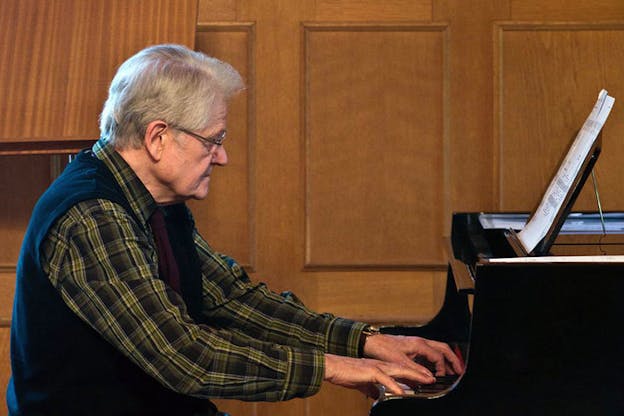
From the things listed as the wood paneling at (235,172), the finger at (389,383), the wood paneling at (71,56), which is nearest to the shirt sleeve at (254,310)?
the finger at (389,383)

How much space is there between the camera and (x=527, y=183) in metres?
3.28

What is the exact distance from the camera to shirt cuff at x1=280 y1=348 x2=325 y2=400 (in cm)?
180

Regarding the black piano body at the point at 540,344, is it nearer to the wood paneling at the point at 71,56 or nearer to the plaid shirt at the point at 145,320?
the plaid shirt at the point at 145,320

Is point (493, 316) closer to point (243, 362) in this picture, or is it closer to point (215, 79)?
point (243, 362)

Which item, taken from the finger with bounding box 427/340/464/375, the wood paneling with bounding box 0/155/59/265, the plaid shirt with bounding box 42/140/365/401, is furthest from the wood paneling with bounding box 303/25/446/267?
the plaid shirt with bounding box 42/140/365/401

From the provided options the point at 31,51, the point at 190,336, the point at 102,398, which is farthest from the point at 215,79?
the point at 31,51

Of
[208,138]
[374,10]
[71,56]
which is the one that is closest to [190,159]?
[208,138]

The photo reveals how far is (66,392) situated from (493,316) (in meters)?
0.83

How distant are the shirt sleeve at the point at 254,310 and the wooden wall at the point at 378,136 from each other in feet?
3.17

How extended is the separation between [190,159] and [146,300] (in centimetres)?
36

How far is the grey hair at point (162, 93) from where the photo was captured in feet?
6.45

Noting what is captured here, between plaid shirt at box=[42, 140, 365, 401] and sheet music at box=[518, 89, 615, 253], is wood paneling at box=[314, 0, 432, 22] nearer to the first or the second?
sheet music at box=[518, 89, 615, 253]

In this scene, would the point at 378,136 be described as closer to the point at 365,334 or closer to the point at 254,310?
the point at 254,310

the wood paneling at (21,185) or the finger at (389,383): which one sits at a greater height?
the wood paneling at (21,185)
